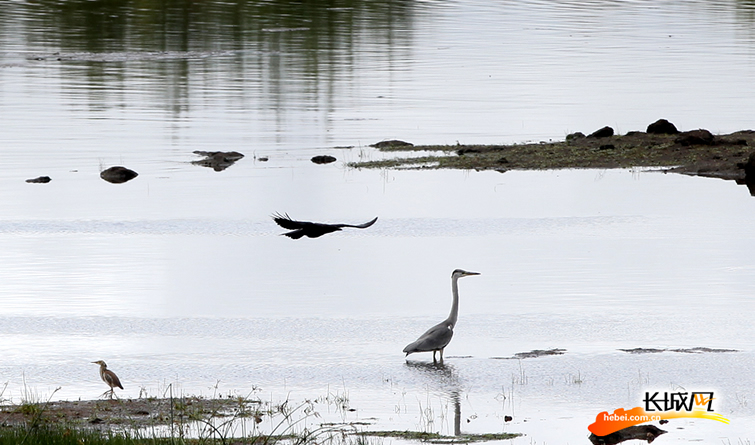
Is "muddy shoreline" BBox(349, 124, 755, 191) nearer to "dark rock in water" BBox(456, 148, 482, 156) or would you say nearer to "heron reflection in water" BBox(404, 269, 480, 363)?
"dark rock in water" BBox(456, 148, 482, 156)

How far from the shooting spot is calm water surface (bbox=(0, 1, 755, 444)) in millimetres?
12969

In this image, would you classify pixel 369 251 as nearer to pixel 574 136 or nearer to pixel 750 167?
pixel 750 167

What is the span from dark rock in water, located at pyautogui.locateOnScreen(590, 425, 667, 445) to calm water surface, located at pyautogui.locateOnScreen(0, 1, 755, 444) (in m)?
0.14

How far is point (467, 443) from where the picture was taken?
10.8m

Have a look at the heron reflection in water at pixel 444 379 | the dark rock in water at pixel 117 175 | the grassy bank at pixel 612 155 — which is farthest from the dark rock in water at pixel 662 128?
the heron reflection in water at pixel 444 379

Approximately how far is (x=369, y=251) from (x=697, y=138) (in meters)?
10.6

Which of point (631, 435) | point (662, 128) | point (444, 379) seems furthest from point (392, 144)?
point (631, 435)

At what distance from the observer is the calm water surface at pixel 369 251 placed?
1297 cm

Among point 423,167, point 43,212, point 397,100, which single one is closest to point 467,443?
point 43,212

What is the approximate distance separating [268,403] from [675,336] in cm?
464

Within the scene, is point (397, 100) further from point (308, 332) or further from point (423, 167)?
point (308, 332)

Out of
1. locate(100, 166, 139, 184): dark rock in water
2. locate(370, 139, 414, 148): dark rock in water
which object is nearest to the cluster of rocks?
locate(370, 139, 414, 148): dark rock in water

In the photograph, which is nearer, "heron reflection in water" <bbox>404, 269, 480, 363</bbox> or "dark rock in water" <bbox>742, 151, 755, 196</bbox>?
"heron reflection in water" <bbox>404, 269, 480, 363</bbox>

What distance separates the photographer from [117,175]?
27.3 metres
